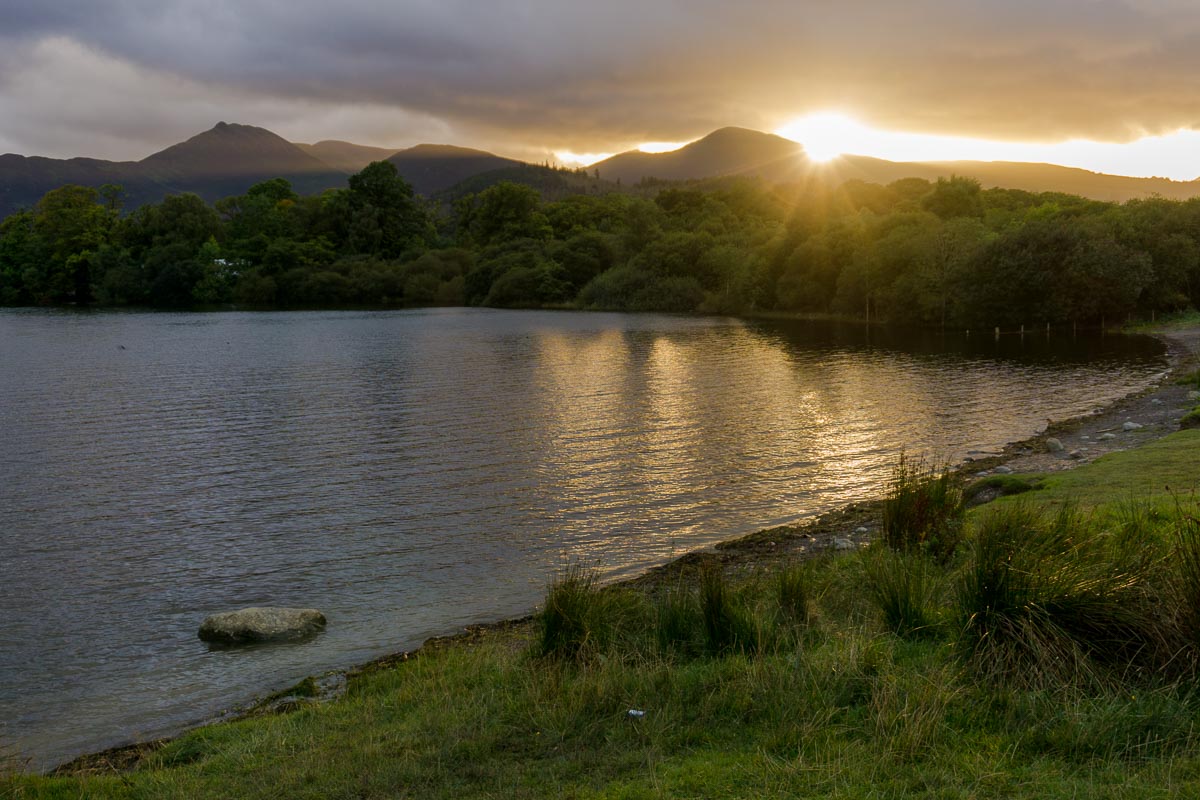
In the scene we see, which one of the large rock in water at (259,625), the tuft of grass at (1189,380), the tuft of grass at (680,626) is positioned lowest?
the large rock in water at (259,625)

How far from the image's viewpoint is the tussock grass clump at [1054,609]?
21.7 feet

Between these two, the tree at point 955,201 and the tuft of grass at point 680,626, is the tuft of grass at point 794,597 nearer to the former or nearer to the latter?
the tuft of grass at point 680,626

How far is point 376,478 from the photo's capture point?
871 inches

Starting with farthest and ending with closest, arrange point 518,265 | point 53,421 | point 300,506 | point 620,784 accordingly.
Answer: point 518,265 < point 53,421 < point 300,506 < point 620,784

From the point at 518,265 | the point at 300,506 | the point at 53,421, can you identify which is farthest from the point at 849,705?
the point at 518,265

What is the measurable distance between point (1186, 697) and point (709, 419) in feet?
81.5

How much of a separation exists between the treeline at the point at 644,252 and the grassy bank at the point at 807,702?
64933 mm

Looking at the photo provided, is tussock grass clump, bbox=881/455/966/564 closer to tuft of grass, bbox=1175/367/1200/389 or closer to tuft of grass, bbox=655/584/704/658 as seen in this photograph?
tuft of grass, bbox=655/584/704/658

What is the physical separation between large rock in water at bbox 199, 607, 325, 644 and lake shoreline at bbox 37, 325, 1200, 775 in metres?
1.69

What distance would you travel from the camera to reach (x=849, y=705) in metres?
6.60

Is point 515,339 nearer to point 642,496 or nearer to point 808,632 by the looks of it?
point 642,496

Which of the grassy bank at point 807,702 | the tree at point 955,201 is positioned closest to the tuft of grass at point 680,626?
the grassy bank at point 807,702

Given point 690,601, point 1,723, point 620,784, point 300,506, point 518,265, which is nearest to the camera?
point 620,784

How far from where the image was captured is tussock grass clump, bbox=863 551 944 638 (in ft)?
26.2
